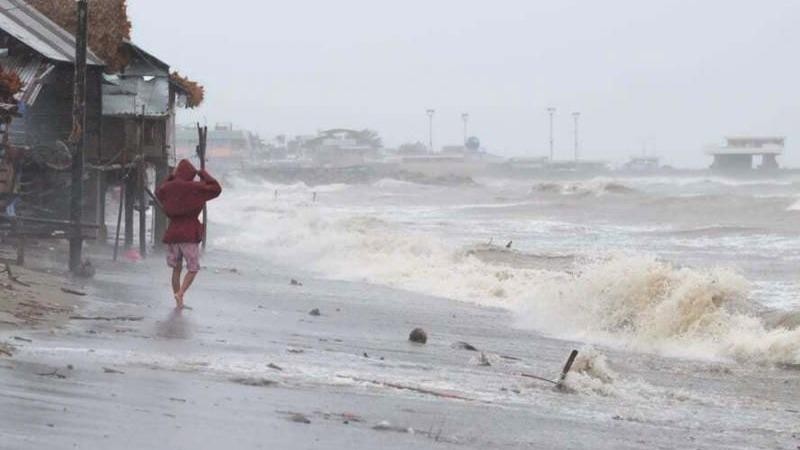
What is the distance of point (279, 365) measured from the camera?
10.5 m

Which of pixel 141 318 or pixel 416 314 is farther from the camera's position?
pixel 416 314

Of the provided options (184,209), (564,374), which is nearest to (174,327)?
(184,209)

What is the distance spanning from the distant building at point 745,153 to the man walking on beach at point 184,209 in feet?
401

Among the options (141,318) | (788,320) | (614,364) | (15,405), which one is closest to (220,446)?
(15,405)

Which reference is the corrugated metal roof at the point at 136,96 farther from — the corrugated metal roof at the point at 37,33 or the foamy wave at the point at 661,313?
the foamy wave at the point at 661,313

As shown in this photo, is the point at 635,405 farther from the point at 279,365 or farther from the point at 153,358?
the point at 153,358

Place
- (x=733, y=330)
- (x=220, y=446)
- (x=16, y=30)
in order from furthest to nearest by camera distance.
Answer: (x=16, y=30)
(x=733, y=330)
(x=220, y=446)

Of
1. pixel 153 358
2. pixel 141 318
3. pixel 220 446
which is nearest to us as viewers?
pixel 220 446

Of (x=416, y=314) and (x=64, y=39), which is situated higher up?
(x=64, y=39)

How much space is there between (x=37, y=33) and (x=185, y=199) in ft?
36.0

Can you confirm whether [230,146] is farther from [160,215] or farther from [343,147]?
[160,215]

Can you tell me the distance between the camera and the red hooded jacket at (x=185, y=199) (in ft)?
45.8

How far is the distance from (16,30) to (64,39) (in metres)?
2.70

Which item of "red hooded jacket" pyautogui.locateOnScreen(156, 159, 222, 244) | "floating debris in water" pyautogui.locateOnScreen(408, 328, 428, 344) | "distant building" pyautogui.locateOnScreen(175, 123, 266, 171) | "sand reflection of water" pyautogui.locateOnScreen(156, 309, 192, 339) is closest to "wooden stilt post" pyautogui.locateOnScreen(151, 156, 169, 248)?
"red hooded jacket" pyautogui.locateOnScreen(156, 159, 222, 244)
